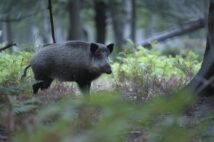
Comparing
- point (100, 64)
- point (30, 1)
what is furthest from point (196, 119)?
point (30, 1)

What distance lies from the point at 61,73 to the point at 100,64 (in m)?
0.59

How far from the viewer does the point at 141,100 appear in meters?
6.99

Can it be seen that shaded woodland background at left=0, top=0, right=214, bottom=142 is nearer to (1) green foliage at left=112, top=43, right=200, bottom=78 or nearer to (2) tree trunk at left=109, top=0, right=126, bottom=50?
Result: (1) green foliage at left=112, top=43, right=200, bottom=78

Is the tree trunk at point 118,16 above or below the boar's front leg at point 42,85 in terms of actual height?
above

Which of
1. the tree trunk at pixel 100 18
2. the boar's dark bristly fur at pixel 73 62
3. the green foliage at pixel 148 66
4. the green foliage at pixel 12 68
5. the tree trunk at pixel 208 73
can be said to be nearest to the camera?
the tree trunk at pixel 208 73

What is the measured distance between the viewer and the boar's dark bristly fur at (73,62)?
830cm

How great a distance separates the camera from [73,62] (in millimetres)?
8344

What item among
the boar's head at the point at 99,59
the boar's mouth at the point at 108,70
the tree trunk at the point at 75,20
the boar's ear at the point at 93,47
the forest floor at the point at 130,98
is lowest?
the forest floor at the point at 130,98

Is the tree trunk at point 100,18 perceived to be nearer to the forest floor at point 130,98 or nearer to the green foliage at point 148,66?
the green foliage at point 148,66

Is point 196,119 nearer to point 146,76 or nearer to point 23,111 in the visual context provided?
point 23,111

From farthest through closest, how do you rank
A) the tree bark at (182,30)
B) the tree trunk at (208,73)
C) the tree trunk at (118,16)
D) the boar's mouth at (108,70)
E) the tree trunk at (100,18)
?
the tree trunk at (100,18) < the tree trunk at (118,16) < the tree bark at (182,30) < the boar's mouth at (108,70) < the tree trunk at (208,73)

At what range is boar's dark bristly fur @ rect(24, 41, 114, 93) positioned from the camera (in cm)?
830

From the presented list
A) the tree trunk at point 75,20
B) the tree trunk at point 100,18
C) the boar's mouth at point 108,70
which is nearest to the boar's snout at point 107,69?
the boar's mouth at point 108,70

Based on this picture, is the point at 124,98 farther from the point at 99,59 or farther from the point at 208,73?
the point at 99,59
